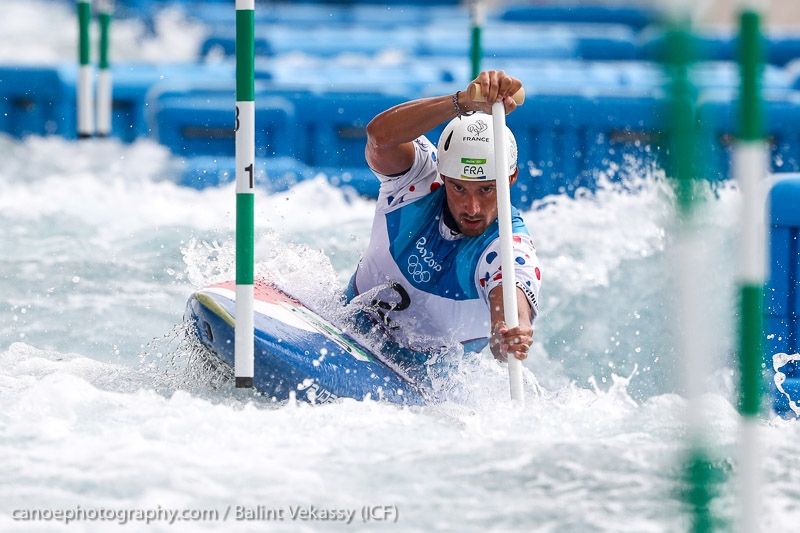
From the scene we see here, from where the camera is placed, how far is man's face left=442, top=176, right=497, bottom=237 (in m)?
3.79

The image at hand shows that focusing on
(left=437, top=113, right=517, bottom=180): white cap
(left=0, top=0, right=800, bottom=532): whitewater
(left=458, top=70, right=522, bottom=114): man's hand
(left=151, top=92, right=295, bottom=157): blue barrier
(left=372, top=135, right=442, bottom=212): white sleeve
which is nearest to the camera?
(left=0, top=0, right=800, bottom=532): whitewater

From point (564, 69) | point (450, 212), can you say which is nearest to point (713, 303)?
point (450, 212)

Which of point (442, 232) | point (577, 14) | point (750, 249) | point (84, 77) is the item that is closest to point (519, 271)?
point (442, 232)

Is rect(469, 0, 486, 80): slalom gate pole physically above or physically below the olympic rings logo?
above

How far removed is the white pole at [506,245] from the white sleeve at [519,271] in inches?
5.3

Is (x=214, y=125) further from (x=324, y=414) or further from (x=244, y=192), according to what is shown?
(x=324, y=414)

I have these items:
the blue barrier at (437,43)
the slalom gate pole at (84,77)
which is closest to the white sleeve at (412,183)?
the slalom gate pole at (84,77)

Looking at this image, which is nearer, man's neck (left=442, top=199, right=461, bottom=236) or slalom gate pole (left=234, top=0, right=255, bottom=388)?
slalom gate pole (left=234, top=0, right=255, bottom=388)

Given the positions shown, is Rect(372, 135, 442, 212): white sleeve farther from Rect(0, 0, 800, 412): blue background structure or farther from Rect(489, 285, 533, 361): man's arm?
Rect(0, 0, 800, 412): blue background structure

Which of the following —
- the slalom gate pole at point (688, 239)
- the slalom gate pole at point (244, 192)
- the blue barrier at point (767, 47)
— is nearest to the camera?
the slalom gate pole at point (688, 239)

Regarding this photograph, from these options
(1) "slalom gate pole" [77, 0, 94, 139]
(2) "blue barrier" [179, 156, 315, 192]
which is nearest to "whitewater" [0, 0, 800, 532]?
(2) "blue barrier" [179, 156, 315, 192]

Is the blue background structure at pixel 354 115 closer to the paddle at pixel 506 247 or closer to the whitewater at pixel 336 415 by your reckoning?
the whitewater at pixel 336 415

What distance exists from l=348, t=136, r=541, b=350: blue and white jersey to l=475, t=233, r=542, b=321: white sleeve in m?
0.01

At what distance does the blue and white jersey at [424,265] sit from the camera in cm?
386
